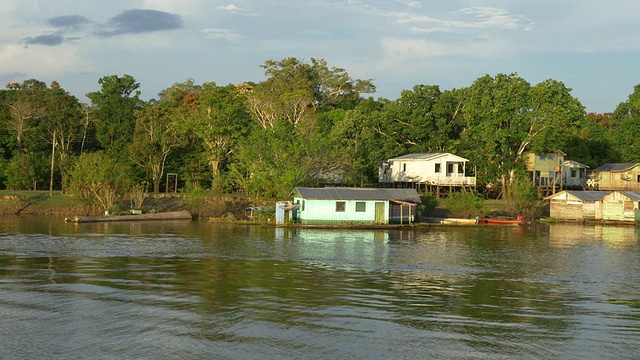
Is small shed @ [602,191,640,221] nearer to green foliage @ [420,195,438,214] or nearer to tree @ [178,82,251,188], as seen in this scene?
green foliage @ [420,195,438,214]

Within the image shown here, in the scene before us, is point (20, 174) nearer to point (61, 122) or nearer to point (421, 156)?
point (61, 122)

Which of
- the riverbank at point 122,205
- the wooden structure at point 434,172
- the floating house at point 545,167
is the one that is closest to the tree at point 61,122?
the riverbank at point 122,205

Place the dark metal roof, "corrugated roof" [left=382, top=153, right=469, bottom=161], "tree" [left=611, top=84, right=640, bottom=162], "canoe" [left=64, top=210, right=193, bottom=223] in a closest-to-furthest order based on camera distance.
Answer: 1. the dark metal roof
2. "canoe" [left=64, top=210, right=193, bottom=223]
3. "corrugated roof" [left=382, top=153, right=469, bottom=161]
4. "tree" [left=611, top=84, right=640, bottom=162]

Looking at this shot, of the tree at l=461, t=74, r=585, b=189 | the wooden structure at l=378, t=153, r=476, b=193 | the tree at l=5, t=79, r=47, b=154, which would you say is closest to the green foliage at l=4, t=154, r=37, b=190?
the tree at l=5, t=79, r=47, b=154

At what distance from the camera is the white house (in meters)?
77.7

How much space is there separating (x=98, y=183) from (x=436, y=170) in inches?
1514

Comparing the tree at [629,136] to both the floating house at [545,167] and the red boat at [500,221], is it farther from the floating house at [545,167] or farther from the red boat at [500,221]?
the red boat at [500,221]

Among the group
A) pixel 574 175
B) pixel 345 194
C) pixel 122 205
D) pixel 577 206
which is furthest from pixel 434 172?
pixel 122 205

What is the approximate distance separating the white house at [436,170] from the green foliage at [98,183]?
3343 centimetres

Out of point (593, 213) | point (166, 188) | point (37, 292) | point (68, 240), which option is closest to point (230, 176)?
point (166, 188)

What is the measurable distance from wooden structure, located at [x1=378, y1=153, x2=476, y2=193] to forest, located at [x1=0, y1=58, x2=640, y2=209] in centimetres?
249

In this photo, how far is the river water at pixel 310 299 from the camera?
1802cm

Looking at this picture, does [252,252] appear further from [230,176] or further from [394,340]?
[230,176]

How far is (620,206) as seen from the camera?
214 ft
